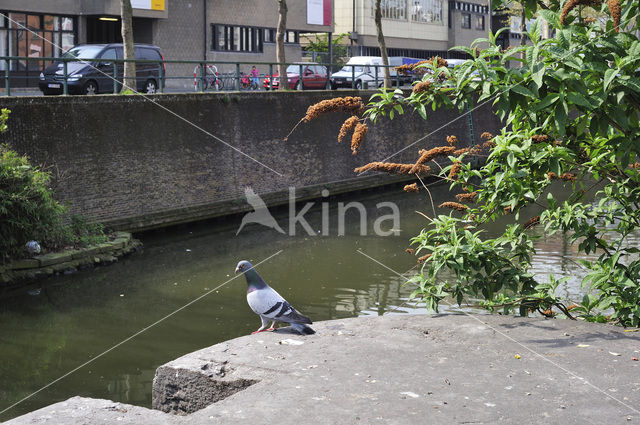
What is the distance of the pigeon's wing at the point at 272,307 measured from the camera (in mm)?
6418

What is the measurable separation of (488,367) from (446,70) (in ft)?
7.22

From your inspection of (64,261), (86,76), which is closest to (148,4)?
(86,76)

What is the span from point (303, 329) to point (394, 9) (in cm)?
5883

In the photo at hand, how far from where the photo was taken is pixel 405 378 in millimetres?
5000

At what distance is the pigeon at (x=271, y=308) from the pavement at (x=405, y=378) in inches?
4.5

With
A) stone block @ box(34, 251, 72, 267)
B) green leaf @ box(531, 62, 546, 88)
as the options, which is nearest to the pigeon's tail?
green leaf @ box(531, 62, 546, 88)

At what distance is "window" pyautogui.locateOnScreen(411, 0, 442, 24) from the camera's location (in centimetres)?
6500

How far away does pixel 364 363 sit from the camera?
5.33 metres

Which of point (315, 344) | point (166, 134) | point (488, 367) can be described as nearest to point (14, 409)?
point (315, 344)

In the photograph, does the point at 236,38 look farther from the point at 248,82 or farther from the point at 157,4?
the point at 248,82

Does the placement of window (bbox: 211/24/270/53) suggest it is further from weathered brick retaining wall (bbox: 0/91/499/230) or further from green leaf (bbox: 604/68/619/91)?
green leaf (bbox: 604/68/619/91)

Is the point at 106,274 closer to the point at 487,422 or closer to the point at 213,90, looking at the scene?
the point at 213,90

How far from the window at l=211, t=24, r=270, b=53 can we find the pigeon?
3501 cm

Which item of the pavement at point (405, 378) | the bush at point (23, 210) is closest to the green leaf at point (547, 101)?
the pavement at point (405, 378)
